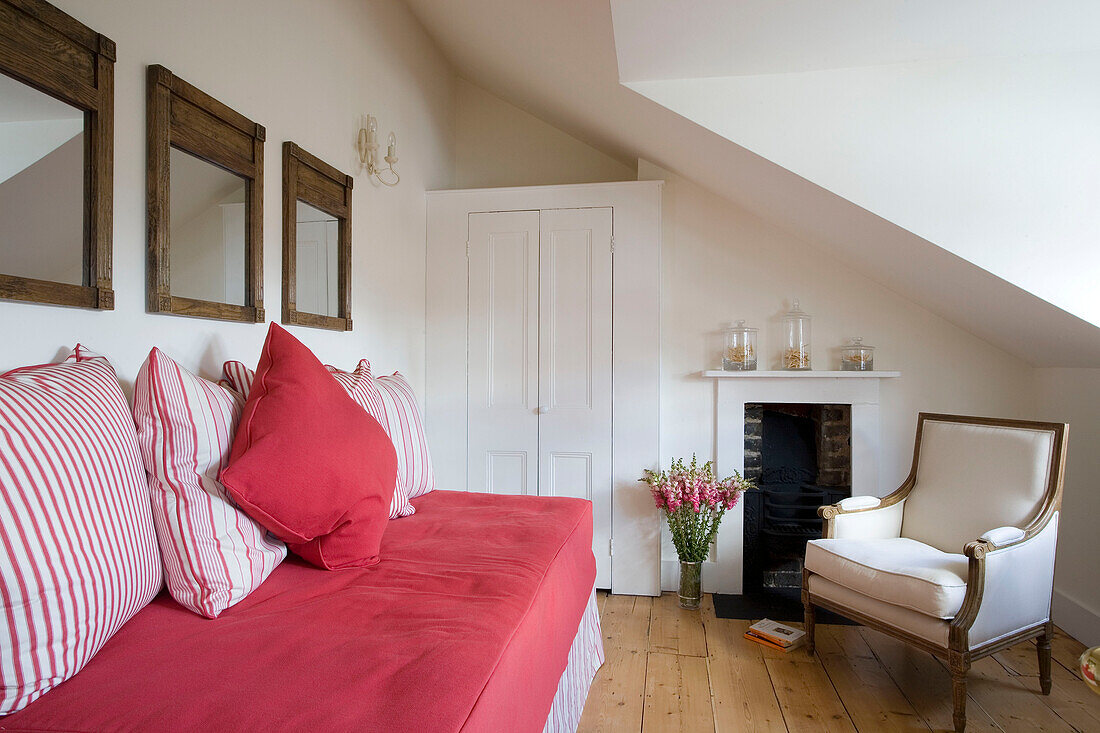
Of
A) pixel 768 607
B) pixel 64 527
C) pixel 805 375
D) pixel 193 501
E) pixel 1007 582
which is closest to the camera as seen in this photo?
pixel 64 527

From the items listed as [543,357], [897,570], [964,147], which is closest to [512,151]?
[543,357]

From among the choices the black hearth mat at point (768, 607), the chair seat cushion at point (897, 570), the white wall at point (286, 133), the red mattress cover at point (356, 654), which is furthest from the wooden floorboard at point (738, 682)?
the white wall at point (286, 133)

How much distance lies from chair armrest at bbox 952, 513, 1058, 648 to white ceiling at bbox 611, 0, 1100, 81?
158 centimetres

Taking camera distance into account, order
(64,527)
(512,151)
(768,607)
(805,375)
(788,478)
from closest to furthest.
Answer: (64,527) → (768,607) → (805,375) → (788,478) → (512,151)

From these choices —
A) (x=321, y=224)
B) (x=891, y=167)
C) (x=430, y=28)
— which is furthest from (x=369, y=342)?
(x=891, y=167)

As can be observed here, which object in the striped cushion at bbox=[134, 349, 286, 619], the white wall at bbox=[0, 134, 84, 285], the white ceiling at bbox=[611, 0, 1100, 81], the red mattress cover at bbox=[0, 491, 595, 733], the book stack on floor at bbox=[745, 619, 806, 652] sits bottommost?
the book stack on floor at bbox=[745, 619, 806, 652]

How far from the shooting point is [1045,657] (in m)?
2.35

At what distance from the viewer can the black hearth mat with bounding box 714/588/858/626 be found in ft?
10.0

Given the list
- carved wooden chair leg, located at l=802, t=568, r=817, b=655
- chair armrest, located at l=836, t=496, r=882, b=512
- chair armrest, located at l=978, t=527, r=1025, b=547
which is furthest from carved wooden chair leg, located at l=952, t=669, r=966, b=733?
chair armrest, located at l=836, t=496, r=882, b=512

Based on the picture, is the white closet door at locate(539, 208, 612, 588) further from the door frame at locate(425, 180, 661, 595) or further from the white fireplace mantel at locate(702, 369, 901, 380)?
the white fireplace mantel at locate(702, 369, 901, 380)

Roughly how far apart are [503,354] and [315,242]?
1229 millimetres

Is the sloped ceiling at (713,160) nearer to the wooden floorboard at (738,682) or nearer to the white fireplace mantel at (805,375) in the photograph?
the white fireplace mantel at (805,375)

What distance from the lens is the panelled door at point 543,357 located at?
3.38 metres

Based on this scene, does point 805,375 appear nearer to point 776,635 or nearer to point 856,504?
point 856,504
